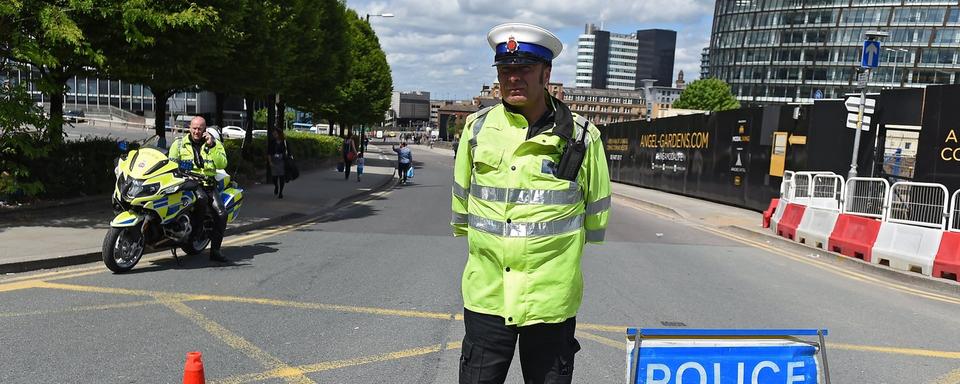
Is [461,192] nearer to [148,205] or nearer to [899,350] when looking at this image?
[899,350]

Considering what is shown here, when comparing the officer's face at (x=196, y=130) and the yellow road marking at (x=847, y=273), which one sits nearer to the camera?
the officer's face at (x=196, y=130)

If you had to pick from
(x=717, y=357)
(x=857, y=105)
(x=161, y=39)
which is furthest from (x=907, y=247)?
(x=161, y=39)

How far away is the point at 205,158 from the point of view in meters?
8.18

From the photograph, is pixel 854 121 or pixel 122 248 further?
pixel 854 121

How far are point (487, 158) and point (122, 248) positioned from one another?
6.15 meters

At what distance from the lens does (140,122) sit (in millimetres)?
75000

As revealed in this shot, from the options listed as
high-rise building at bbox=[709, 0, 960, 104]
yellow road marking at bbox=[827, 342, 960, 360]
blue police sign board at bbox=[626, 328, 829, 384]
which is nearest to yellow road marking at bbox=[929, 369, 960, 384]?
yellow road marking at bbox=[827, 342, 960, 360]

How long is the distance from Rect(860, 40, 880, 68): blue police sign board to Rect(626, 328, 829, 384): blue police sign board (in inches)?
502

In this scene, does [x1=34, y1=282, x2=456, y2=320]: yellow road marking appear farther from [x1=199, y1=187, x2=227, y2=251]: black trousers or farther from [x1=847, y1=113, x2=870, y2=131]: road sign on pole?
[x1=847, y1=113, x2=870, y2=131]: road sign on pole

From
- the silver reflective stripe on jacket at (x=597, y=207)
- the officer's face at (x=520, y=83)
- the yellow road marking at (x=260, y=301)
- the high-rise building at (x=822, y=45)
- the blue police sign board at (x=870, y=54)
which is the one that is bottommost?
the yellow road marking at (x=260, y=301)

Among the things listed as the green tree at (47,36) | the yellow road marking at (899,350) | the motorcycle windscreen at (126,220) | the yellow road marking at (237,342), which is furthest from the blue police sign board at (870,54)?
the green tree at (47,36)

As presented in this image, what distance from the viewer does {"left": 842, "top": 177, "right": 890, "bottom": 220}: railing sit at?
1166 cm

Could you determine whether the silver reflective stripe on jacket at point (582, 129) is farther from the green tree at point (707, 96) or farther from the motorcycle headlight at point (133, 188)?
the green tree at point (707, 96)

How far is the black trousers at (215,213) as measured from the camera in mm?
8211
